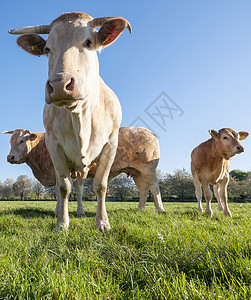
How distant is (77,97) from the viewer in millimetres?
2467

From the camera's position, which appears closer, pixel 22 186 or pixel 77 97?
pixel 77 97

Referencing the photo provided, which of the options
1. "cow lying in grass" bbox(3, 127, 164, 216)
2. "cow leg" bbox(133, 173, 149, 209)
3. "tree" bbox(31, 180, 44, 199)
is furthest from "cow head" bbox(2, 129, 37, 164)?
"tree" bbox(31, 180, 44, 199)

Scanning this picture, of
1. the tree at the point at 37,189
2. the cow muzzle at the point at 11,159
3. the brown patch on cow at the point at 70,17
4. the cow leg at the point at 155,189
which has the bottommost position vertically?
the cow leg at the point at 155,189

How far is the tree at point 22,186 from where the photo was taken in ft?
209

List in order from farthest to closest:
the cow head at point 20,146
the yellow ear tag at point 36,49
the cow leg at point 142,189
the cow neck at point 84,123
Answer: the cow head at point 20,146 → the cow leg at point 142,189 → the yellow ear tag at point 36,49 → the cow neck at point 84,123

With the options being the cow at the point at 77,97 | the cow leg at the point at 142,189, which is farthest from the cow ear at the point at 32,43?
the cow leg at the point at 142,189

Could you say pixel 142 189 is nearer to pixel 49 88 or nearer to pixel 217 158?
pixel 217 158

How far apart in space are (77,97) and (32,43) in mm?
1554

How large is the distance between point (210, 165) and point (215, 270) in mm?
5192

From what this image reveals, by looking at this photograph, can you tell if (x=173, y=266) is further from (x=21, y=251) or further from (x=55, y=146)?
(x=55, y=146)

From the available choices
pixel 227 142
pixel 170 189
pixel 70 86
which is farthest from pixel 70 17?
pixel 170 189

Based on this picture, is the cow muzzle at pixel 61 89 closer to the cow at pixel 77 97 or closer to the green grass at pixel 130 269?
the cow at pixel 77 97

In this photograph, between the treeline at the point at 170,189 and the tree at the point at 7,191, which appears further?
the tree at the point at 7,191

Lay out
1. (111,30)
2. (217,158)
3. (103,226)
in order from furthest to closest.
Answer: (217,158) → (103,226) → (111,30)
